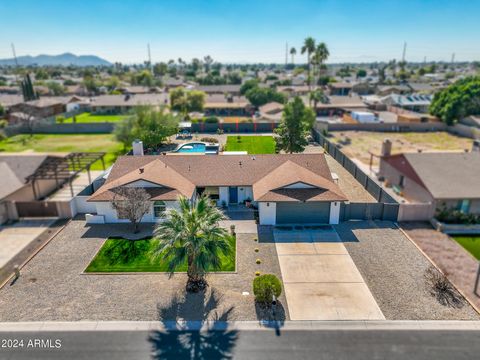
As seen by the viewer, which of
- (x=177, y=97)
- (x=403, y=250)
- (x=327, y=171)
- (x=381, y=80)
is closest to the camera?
(x=403, y=250)

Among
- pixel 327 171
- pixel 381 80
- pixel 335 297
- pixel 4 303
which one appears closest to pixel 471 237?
pixel 327 171

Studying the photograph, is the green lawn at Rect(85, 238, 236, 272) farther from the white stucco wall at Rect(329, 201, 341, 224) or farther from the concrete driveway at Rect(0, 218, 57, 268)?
the white stucco wall at Rect(329, 201, 341, 224)

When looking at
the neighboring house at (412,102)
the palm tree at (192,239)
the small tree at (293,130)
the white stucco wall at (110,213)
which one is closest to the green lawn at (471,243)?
the palm tree at (192,239)

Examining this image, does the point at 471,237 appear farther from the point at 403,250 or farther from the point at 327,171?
the point at 327,171

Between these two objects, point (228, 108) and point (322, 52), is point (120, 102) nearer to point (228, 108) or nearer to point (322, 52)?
point (228, 108)

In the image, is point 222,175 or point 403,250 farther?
point 222,175

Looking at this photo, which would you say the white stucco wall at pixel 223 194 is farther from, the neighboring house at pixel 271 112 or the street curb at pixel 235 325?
the neighboring house at pixel 271 112
